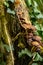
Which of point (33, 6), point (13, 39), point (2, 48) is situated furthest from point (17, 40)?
point (33, 6)

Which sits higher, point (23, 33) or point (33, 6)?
point (33, 6)

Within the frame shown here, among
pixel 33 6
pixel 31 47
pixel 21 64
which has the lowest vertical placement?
pixel 21 64

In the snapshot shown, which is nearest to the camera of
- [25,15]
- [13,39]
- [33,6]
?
[13,39]

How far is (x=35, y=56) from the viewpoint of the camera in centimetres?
183

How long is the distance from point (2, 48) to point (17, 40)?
0.17m

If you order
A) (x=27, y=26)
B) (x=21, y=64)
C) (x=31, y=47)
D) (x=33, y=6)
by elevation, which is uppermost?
(x=33, y=6)

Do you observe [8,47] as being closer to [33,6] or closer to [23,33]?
[23,33]

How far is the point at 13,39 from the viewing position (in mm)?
1960

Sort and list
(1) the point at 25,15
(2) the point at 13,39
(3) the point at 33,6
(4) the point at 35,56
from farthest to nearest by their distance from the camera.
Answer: (3) the point at 33,6, (1) the point at 25,15, (2) the point at 13,39, (4) the point at 35,56

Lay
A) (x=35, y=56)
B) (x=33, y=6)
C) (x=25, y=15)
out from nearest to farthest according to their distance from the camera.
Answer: (x=35, y=56) → (x=25, y=15) → (x=33, y=6)

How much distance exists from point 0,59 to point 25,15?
1.64ft

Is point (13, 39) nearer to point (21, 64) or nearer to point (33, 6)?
point (21, 64)

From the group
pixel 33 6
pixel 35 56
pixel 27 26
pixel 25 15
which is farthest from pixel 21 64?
pixel 33 6

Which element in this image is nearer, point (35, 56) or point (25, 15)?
point (35, 56)
